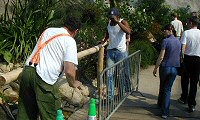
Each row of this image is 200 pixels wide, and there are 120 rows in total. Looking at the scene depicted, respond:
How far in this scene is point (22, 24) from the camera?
30.0 feet

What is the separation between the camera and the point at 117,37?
7.02 meters

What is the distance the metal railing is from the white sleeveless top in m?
0.31

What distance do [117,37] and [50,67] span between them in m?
3.08

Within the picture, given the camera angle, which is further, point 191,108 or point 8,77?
point 191,108

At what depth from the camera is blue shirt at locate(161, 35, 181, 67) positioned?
6.35 m

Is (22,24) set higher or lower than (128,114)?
higher

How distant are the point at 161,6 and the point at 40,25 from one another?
7.94m

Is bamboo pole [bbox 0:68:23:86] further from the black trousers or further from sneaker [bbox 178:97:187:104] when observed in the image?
sneaker [bbox 178:97:187:104]

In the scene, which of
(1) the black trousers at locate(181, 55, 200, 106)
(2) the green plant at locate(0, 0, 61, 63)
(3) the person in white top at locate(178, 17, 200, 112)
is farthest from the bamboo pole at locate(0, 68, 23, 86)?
(2) the green plant at locate(0, 0, 61, 63)

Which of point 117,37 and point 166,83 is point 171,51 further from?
point 117,37

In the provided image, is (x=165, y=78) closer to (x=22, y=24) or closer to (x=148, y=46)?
(x=22, y=24)

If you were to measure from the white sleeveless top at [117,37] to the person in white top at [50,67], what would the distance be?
9.21 ft

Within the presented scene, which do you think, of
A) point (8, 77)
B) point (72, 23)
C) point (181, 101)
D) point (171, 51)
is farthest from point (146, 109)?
point (8, 77)

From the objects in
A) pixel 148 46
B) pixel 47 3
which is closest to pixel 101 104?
pixel 47 3
